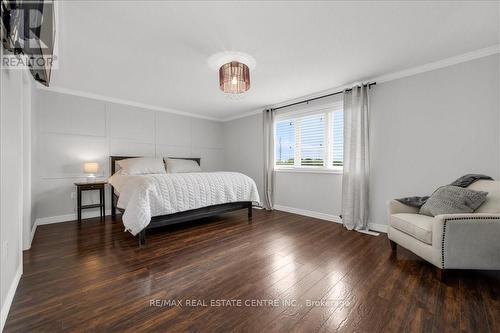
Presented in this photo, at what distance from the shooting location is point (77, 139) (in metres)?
3.66

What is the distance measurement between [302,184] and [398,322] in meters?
2.85

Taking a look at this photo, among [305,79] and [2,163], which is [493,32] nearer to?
[305,79]

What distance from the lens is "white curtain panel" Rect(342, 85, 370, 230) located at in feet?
10.2

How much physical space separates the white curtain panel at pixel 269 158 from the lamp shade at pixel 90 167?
311cm

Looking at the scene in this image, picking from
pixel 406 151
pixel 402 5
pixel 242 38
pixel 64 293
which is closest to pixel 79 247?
pixel 64 293

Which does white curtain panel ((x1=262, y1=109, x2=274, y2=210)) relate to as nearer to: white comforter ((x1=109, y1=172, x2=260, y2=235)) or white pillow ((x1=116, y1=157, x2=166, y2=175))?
white comforter ((x1=109, y1=172, x2=260, y2=235))

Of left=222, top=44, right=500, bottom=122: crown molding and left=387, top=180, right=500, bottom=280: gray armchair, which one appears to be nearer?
left=387, top=180, right=500, bottom=280: gray armchair

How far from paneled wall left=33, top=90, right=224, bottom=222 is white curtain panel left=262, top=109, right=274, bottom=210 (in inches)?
83.4

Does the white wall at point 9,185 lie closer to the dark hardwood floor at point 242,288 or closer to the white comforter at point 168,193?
the dark hardwood floor at point 242,288

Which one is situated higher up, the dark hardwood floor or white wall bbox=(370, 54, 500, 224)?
white wall bbox=(370, 54, 500, 224)

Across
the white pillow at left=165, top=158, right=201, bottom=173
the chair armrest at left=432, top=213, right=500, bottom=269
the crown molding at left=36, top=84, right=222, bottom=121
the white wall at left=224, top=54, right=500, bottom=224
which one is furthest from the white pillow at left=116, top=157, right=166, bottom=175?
the chair armrest at left=432, top=213, right=500, bottom=269

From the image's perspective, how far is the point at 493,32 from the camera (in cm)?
199

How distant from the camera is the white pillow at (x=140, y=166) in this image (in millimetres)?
3680

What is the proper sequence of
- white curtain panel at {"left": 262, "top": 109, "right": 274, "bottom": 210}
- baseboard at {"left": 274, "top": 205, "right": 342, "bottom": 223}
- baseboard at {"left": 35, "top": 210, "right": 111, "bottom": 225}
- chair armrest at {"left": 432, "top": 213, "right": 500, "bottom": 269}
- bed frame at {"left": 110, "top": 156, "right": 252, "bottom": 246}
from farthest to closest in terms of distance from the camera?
white curtain panel at {"left": 262, "top": 109, "right": 274, "bottom": 210}
baseboard at {"left": 274, "top": 205, "right": 342, "bottom": 223}
baseboard at {"left": 35, "top": 210, "right": 111, "bottom": 225}
bed frame at {"left": 110, "top": 156, "right": 252, "bottom": 246}
chair armrest at {"left": 432, "top": 213, "right": 500, "bottom": 269}
